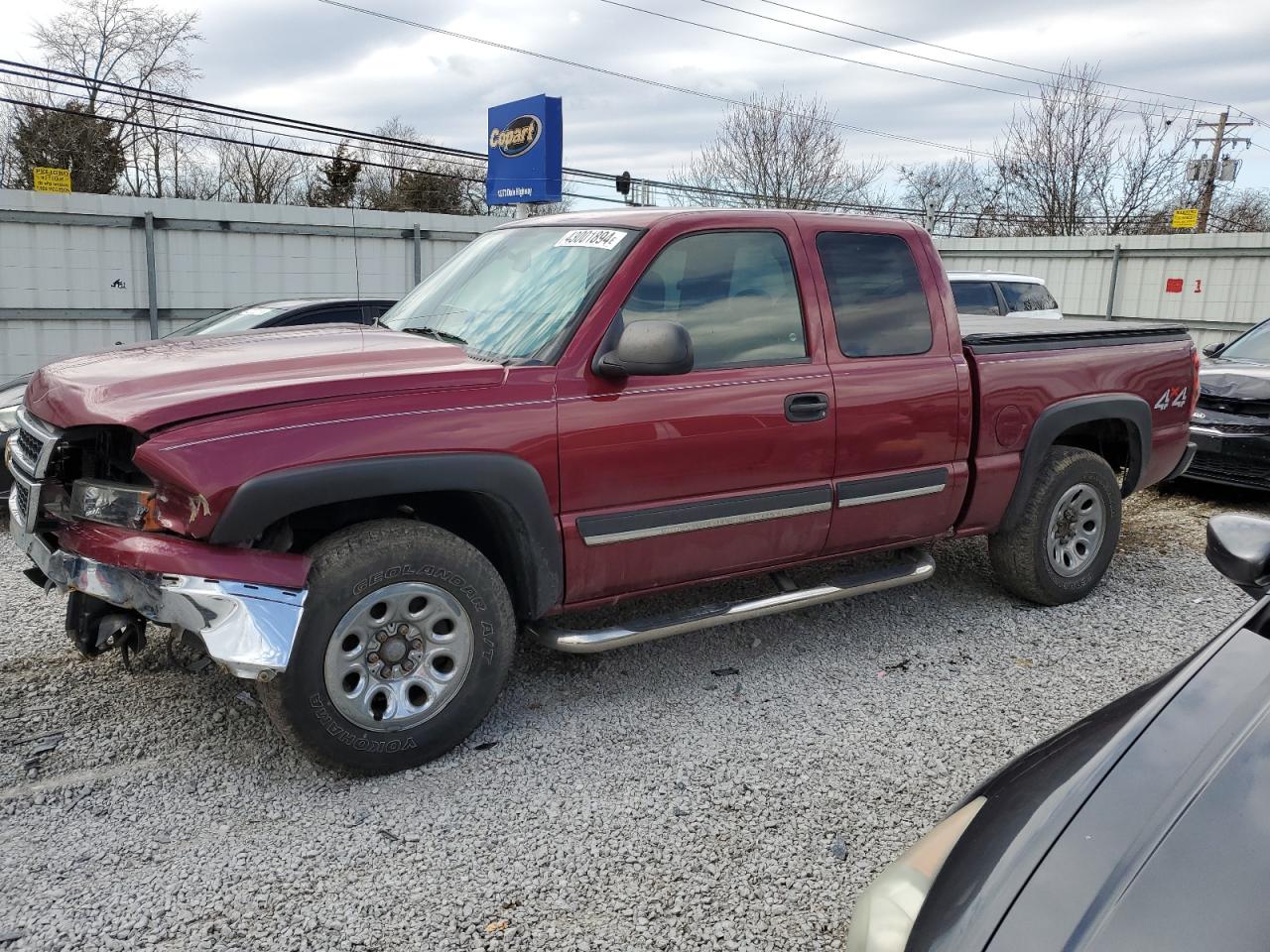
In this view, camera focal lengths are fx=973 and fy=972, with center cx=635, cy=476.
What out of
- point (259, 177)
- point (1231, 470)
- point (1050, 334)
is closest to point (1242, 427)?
point (1231, 470)

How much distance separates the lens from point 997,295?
1102cm

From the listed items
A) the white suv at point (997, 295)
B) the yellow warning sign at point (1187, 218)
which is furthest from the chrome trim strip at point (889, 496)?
the yellow warning sign at point (1187, 218)

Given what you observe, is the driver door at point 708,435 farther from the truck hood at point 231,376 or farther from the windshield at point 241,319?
the windshield at point 241,319

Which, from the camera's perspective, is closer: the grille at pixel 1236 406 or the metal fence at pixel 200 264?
the grille at pixel 1236 406

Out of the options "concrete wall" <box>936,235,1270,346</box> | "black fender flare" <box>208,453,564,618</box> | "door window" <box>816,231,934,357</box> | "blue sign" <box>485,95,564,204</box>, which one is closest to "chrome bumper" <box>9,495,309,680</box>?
"black fender flare" <box>208,453,564,618</box>

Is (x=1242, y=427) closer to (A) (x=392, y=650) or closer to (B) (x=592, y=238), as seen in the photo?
(B) (x=592, y=238)

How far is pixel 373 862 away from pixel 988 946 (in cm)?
197

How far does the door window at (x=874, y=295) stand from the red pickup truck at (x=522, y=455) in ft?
0.04

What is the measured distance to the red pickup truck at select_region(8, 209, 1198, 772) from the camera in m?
2.98

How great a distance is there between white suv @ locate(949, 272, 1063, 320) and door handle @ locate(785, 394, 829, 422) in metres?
7.21

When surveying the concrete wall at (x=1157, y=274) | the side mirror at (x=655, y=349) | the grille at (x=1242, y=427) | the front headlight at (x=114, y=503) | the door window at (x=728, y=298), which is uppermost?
the concrete wall at (x=1157, y=274)

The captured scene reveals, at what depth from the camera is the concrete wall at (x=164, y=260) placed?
1207 cm

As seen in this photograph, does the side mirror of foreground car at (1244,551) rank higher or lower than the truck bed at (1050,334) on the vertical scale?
lower

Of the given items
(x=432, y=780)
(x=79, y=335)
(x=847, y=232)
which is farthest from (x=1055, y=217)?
(x=432, y=780)
